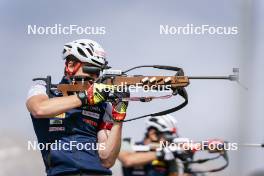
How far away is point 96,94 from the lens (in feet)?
12.8

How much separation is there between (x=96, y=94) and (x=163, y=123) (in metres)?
1.02

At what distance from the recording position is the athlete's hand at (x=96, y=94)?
3.90 metres

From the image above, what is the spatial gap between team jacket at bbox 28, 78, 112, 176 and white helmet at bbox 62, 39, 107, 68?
28cm

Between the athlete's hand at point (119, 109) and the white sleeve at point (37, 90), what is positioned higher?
the white sleeve at point (37, 90)

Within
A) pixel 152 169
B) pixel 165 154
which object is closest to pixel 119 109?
pixel 165 154

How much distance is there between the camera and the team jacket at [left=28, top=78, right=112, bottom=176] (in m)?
3.90

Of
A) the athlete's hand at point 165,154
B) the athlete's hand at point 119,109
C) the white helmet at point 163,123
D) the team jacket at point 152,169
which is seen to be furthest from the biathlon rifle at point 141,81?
the team jacket at point 152,169

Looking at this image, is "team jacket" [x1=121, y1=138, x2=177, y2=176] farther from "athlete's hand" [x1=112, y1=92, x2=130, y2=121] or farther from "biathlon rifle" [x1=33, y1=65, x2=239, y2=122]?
"athlete's hand" [x1=112, y1=92, x2=130, y2=121]

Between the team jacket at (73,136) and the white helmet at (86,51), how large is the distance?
0.92 ft

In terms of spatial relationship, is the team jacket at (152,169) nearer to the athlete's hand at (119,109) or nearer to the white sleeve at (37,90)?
Result: the athlete's hand at (119,109)

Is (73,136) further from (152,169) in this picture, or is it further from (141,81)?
(152,169)

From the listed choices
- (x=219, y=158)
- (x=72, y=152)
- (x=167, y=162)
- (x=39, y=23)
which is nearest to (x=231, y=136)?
(x=219, y=158)
